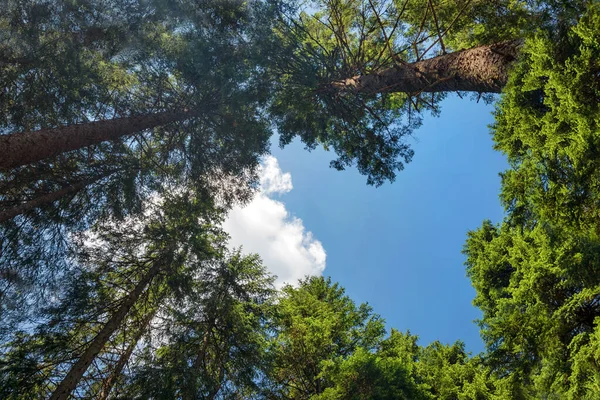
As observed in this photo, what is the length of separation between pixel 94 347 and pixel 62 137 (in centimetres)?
449

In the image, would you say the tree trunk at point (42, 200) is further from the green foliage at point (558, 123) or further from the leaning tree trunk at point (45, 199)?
the green foliage at point (558, 123)

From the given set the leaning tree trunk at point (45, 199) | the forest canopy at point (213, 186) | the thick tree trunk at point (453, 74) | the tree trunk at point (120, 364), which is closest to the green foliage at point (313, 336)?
the forest canopy at point (213, 186)

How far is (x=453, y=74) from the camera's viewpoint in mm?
6676

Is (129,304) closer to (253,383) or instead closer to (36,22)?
(253,383)

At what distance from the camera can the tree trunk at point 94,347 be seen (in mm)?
6230

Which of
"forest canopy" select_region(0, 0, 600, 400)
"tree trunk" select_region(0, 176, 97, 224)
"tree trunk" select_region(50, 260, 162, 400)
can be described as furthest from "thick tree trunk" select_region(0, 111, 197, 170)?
"tree trunk" select_region(50, 260, 162, 400)

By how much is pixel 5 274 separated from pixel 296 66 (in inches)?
344

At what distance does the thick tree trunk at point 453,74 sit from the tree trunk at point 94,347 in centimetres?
761

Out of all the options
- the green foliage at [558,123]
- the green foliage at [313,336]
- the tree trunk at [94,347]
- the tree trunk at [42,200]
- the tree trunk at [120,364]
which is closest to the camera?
the green foliage at [558,123]

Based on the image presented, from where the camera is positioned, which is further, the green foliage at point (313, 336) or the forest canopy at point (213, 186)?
the green foliage at point (313, 336)

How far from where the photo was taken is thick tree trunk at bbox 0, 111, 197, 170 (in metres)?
5.52

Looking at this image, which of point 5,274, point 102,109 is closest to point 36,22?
point 102,109

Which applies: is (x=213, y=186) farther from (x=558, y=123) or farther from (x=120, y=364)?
(x=558, y=123)

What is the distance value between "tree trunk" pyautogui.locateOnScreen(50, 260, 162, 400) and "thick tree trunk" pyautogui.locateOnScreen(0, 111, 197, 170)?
3.60 m
